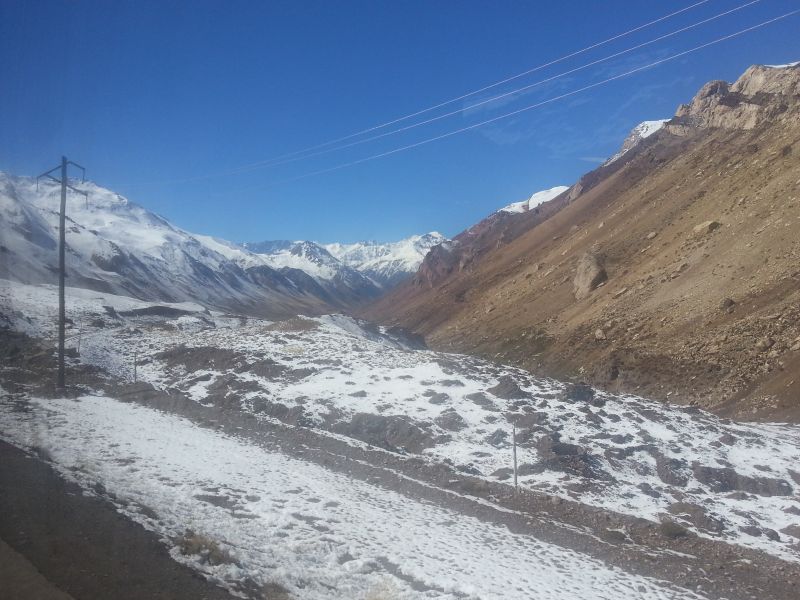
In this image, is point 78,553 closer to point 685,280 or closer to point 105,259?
point 685,280

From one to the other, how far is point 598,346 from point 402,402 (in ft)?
55.0

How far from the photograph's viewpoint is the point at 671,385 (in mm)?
23688

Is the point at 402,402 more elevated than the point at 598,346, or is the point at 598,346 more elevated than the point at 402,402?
the point at 598,346

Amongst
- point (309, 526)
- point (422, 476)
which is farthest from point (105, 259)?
point (309, 526)

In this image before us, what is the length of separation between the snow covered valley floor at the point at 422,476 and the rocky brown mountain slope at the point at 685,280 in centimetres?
624

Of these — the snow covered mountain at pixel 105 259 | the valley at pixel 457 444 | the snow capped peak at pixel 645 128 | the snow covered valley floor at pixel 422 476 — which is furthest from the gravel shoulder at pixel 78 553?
the snow capped peak at pixel 645 128

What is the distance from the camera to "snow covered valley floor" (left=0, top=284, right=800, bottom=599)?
336 inches

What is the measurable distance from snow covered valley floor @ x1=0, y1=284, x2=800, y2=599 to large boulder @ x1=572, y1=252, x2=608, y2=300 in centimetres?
1993

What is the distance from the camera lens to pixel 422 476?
43.1 feet

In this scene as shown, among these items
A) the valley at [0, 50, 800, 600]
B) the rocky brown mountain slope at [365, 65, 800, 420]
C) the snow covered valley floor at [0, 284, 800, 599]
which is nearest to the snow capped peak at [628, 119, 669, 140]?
the rocky brown mountain slope at [365, 65, 800, 420]

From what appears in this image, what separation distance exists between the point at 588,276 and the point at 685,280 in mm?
9720

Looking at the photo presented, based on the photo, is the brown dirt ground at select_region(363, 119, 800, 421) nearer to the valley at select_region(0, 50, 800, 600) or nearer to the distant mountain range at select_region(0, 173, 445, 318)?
the valley at select_region(0, 50, 800, 600)

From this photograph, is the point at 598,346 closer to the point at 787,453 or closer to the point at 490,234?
the point at 787,453

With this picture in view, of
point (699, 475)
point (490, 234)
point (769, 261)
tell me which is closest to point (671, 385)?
point (769, 261)
